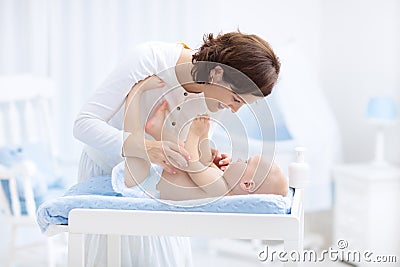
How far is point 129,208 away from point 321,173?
2.12 metres

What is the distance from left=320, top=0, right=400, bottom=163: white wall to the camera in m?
3.89

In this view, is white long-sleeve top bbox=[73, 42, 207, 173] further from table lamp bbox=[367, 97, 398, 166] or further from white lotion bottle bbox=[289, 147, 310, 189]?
table lamp bbox=[367, 97, 398, 166]

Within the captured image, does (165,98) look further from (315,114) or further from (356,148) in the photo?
(356,148)

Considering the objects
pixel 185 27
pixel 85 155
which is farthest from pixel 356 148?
pixel 85 155

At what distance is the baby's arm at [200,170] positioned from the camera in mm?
1771

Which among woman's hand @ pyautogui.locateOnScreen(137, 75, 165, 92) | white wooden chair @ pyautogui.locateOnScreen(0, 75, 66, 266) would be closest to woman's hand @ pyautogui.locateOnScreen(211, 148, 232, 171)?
woman's hand @ pyautogui.locateOnScreen(137, 75, 165, 92)

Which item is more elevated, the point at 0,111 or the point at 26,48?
the point at 26,48

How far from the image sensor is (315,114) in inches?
150

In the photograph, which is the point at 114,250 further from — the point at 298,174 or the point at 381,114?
the point at 381,114

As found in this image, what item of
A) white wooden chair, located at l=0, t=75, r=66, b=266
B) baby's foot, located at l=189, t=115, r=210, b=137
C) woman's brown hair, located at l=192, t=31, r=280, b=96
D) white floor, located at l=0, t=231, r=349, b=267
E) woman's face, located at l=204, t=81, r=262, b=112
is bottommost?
white floor, located at l=0, t=231, r=349, b=267

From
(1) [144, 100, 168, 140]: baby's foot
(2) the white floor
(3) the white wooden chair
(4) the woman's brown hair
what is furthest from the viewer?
(2) the white floor

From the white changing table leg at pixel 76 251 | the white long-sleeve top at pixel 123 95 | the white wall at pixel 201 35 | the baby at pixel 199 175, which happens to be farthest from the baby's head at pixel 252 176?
the white wall at pixel 201 35

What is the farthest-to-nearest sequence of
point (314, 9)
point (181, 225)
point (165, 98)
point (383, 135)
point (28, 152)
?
point (314, 9)
point (383, 135)
point (28, 152)
point (165, 98)
point (181, 225)

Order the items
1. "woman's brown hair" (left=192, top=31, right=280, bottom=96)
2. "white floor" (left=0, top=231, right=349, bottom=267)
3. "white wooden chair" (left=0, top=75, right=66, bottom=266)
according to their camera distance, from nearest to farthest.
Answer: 1. "woman's brown hair" (left=192, top=31, right=280, bottom=96)
2. "white wooden chair" (left=0, top=75, right=66, bottom=266)
3. "white floor" (left=0, top=231, right=349, bottom=267)
